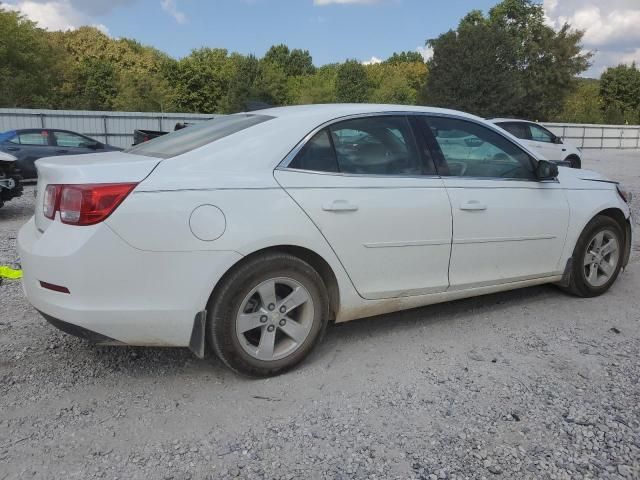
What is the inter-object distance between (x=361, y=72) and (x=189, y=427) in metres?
54.9

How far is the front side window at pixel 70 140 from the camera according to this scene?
13723 millimetres

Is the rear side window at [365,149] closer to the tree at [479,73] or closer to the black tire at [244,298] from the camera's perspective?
the black tire at [244,298]

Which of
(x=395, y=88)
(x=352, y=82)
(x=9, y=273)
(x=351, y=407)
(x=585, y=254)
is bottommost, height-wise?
(x=351, y=407)

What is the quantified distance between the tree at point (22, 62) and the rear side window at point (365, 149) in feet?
122

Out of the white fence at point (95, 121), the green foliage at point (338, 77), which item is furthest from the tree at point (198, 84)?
the white fence at point (95, 121)

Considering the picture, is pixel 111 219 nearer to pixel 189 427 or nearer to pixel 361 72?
pixel 189 427

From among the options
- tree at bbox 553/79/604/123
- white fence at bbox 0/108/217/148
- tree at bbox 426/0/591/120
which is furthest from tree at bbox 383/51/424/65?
white fence at bbox 0/108/217/148

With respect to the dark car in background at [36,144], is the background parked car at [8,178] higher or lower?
lower

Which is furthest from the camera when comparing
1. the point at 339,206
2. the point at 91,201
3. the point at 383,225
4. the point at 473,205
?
the point at 473,205

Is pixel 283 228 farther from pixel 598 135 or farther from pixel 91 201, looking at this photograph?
pixel 598 135

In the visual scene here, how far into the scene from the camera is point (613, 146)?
39.1 meters

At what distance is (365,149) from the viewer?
3.62 m

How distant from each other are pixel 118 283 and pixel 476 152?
2.64 meters

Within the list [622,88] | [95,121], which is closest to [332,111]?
[95,121]
